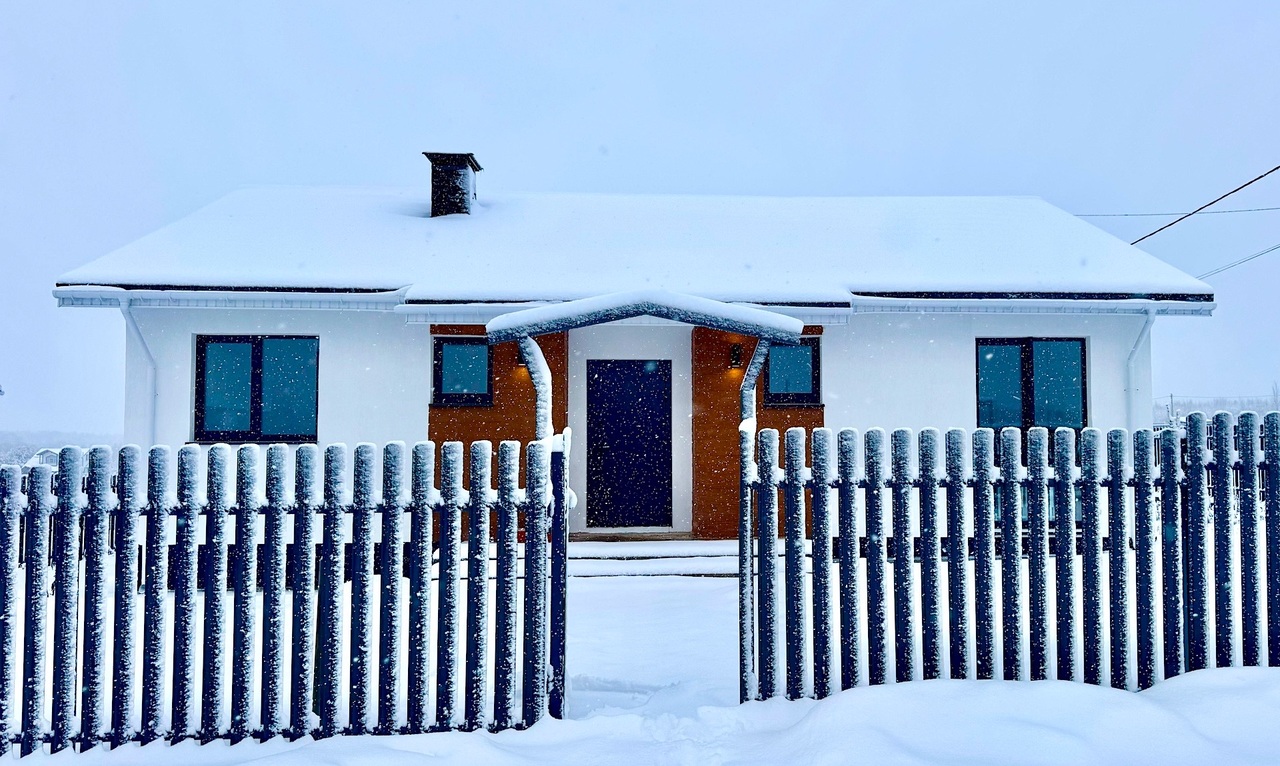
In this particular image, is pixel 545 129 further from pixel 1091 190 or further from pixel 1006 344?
pixel 1006 344

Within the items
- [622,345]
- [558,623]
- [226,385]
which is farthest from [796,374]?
[226,385]

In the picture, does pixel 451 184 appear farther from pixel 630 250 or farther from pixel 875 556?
pixel 875 556

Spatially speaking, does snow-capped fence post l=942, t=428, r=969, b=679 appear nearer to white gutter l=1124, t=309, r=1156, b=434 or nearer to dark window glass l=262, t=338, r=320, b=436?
white gutter l=1124, t=309, r=1156, b=434

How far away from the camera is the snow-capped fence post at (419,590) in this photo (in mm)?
3375

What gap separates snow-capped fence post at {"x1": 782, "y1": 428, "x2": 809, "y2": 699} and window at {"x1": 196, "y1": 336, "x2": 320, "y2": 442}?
6748 millimetres

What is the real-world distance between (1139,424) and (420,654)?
8.86 meters

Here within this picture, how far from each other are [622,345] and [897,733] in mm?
6557

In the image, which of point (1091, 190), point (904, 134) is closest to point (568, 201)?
point (1091, 190)

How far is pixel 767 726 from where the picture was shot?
135 inches

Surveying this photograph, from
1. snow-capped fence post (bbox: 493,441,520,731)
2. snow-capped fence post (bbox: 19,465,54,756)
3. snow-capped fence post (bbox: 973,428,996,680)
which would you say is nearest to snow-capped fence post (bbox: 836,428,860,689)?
snow-capped fence post (bbox: 973,428,996,680)

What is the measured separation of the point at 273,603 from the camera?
3363 mm

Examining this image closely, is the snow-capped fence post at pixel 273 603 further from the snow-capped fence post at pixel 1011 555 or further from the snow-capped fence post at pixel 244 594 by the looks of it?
the snow-capped fence post at pixel 1011 555

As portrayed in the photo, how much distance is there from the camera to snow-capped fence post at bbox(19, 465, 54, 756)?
128 inches

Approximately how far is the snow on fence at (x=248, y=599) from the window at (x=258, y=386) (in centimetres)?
553
